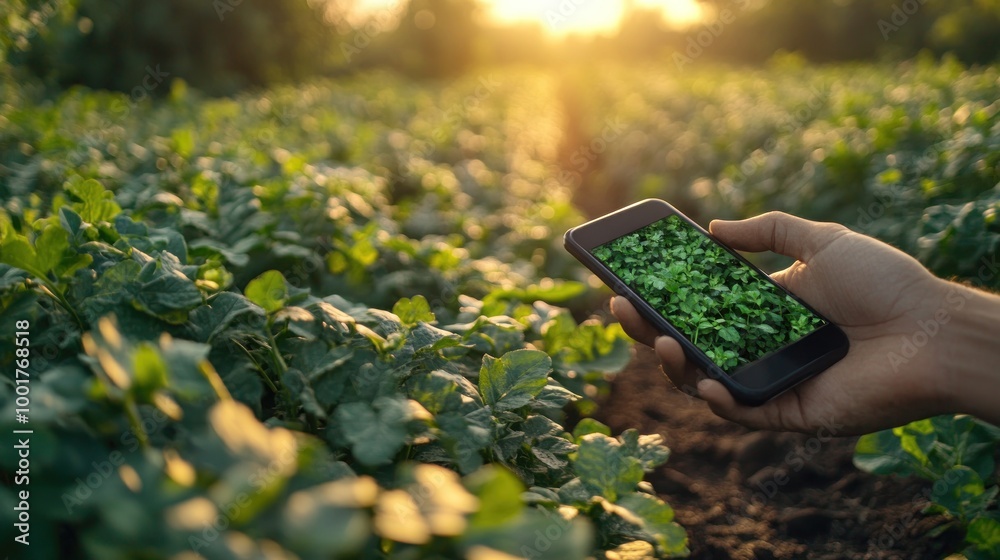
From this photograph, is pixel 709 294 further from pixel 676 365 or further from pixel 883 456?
pixel 883 456

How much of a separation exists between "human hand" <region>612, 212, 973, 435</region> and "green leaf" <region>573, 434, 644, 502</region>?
504 millimetres

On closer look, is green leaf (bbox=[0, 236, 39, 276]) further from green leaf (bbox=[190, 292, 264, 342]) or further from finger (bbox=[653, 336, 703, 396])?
finger (bbox=[653, 336, 703, 396])

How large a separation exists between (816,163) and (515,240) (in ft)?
6.29

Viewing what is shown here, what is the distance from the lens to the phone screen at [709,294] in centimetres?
167

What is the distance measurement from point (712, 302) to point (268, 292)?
1.17 metres

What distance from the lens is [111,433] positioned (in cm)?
88

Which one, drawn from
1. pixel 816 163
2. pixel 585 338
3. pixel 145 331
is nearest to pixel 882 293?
pixel 585 338

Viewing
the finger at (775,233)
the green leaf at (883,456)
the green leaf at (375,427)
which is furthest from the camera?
the finger at (775,233)

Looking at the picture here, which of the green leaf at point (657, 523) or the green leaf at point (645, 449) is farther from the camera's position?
the green leaf at point (645, 449)

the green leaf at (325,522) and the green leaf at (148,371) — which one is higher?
the green leaf at (148,371)

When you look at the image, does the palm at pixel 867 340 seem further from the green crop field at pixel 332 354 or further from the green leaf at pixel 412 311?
the green leaf at pixel 412 311

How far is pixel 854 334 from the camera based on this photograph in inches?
72.6

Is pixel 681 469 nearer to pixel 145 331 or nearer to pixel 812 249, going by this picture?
pixel 812 249

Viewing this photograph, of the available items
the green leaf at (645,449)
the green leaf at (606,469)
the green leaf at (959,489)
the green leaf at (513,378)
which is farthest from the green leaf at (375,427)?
the green leaf at (959,489)
